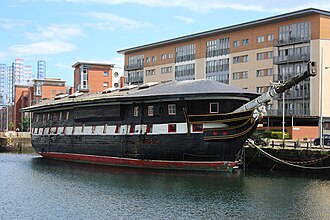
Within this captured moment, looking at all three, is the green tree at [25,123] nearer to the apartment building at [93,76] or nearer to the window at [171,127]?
the apartment building at [93,76]

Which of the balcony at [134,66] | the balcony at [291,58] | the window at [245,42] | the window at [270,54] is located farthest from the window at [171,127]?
the balcony at [134,66]

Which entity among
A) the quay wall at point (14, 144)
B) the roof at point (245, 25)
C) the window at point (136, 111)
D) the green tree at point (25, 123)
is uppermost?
the roof at point (245, 25)

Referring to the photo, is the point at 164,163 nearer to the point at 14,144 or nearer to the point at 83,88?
the point at 14,144

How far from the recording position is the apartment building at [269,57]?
201ft

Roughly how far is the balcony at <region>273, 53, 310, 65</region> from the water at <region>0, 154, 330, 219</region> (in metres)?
31.5

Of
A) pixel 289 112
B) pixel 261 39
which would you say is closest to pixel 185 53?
pixel 261 39

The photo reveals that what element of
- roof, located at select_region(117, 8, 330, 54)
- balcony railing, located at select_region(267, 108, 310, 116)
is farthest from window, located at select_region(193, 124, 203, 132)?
roof, located at select_region(117, 8, 330, 54)

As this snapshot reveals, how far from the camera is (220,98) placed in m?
33.1

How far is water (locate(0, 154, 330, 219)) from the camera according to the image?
806 inches

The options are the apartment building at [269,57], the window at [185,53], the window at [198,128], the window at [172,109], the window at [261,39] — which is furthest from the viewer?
the window at [185,53]

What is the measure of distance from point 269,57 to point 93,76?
5290 cm

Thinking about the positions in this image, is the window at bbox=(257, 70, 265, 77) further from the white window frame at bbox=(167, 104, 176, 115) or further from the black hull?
the white window frame at bbox=(167, 104, 176, 115)

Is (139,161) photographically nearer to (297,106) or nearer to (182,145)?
(182,145)

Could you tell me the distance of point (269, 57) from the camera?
6662 centimetres
